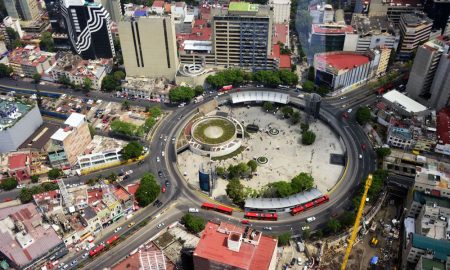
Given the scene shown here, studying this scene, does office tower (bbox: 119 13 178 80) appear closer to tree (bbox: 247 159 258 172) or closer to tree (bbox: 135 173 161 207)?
tree (bbox: 247 159 258 172)

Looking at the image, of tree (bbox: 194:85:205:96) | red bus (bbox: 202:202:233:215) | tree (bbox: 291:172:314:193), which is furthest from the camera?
tree (bbox: 194:85:205:96)

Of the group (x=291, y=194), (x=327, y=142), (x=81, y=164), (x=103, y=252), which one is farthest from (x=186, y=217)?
(x=327, y=142)

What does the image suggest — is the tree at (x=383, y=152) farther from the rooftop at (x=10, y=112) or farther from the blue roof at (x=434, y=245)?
the rooftop at (x=10, y=112)

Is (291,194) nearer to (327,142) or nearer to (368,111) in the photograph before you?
(327,142)

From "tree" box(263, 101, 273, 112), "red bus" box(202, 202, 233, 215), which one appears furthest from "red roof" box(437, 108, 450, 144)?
"red bus" box(202, 202, 233, 215)

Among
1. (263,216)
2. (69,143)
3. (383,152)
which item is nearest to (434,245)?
(383,152)

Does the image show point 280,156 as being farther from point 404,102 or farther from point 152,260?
point 152,260
